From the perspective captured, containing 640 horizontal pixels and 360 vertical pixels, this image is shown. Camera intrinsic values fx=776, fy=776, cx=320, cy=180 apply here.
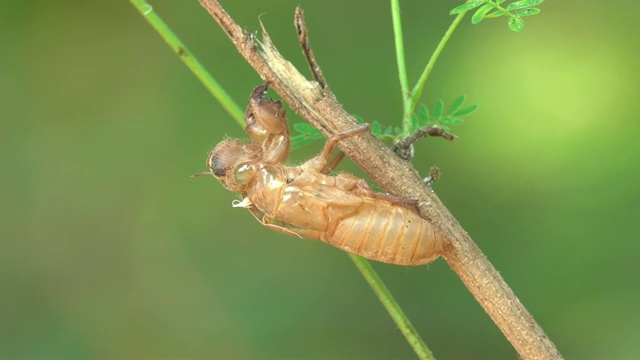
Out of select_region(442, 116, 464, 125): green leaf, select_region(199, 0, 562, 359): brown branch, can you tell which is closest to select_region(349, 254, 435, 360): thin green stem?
select_region(199, 0, 562, 359): brown branch

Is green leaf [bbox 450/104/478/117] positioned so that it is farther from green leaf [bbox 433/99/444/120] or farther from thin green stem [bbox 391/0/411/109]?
thin green stem [bbox 391/0/411/109]

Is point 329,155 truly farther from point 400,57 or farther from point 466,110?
point 466,110

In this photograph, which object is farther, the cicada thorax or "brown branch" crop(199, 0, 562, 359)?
the cicada thorax

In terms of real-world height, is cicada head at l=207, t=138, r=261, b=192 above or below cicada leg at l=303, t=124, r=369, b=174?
above

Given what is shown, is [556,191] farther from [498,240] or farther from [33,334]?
[33,334]

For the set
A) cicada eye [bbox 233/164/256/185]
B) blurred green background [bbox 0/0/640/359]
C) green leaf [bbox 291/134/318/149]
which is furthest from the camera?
blurred green background [bbox 0/0/640/359]

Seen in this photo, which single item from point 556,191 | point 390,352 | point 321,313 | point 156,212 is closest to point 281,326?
point 321,313

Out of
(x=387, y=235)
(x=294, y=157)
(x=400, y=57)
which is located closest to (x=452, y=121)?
(x=400, y=57)
